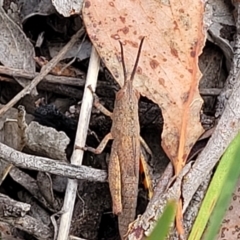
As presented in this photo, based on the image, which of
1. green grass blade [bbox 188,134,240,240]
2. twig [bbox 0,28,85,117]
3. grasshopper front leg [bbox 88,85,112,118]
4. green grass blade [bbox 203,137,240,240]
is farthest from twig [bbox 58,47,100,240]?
green grass blade [bbox 203,137,240,240]

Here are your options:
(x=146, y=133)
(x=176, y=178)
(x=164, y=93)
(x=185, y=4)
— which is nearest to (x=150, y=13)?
(x=185, y=4)

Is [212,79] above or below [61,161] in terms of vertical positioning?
above

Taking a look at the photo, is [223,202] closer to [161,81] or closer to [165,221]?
[165,221]

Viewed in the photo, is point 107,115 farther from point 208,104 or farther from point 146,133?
point 208,104

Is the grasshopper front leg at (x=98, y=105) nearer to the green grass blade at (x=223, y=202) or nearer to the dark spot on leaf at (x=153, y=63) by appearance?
the dark spot on leaf at (x=153, y=63)

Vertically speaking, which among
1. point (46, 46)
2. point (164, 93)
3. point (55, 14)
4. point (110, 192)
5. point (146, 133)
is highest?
point (55, 14)

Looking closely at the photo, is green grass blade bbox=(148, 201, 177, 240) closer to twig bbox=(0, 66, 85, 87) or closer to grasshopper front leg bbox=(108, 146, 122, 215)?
grasshopper front leg bbox=(108, 146, 122, 215)
